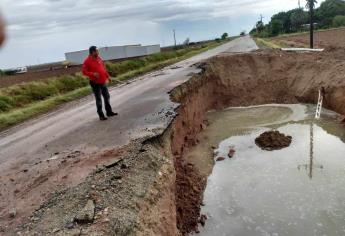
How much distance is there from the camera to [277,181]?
9758 mm

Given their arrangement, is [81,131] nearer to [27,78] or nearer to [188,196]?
[188,196]

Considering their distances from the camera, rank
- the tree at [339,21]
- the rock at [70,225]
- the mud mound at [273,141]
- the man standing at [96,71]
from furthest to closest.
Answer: the tree at [339,21]
the mud mound at [273,141]
the man standing at [96,71]
the rock at [70,225]

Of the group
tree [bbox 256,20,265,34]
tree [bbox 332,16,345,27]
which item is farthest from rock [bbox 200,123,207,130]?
tree [bbox 256,20,265,34]

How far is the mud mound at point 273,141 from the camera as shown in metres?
12.6

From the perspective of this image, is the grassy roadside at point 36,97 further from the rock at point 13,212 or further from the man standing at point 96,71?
the rock at point 13,212

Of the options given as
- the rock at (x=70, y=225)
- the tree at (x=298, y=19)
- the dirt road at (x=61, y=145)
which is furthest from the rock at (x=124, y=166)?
the tree at (x=298, y=19)

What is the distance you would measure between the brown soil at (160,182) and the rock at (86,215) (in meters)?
0.07

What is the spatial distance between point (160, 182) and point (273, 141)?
7130 millimetres

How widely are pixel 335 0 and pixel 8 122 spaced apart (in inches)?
3990

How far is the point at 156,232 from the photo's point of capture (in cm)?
529

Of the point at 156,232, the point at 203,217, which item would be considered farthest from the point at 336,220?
the point at 156,232

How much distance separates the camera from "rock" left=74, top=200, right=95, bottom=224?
4598mm

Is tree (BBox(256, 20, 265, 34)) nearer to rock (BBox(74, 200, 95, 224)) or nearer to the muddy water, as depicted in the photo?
the muddy water

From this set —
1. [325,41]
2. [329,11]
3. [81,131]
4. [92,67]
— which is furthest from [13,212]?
[329,11]
